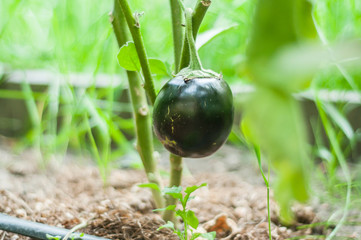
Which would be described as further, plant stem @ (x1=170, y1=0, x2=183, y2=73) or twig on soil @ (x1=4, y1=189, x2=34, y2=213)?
twig on soil @ (x1=4, y1=189, x2=34, y2=213)

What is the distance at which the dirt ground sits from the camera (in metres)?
0.71

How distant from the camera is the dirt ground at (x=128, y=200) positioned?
715 mm

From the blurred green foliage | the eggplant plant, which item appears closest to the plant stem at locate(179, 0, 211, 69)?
the eggplant plant

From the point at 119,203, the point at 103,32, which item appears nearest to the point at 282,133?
the point at 119,203

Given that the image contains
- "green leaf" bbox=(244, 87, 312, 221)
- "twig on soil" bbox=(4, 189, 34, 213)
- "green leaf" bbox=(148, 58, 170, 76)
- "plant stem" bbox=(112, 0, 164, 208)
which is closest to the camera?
"green leaf" bbox=(244, 87, 312, 221)

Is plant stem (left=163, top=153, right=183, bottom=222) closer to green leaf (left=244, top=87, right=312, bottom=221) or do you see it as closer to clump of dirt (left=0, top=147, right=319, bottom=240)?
clump of dirt (left=0, top=147, right=319, bottom=240)

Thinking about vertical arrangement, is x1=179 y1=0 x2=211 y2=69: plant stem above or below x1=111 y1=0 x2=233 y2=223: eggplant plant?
above

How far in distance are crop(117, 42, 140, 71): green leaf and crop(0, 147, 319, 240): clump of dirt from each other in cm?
27

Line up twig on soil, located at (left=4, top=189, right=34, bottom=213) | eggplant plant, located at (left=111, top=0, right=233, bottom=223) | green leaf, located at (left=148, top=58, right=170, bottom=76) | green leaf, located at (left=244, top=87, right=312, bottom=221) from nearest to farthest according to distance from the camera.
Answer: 1. green leaf, located at (left=244, top=87, right=312, bottom=221)
2. eggplant plant, located at (left=111, top=0, right=233, bottom=223)
3. green leaf, located at (left=148, top=58, right=170, bottom=76)
4. twig on soil, located at (left=4, top=189, right=34, bottom=213)

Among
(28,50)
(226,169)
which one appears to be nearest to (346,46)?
(226,169)

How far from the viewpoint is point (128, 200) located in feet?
2.92

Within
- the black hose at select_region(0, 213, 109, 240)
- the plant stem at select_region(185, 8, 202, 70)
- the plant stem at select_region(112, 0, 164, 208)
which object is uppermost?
the plant stem at select_region(185, 8, 202, 70)

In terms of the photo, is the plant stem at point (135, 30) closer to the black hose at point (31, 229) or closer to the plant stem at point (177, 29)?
the plant stem at point (177, 29)

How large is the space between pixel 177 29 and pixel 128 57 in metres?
0.10
